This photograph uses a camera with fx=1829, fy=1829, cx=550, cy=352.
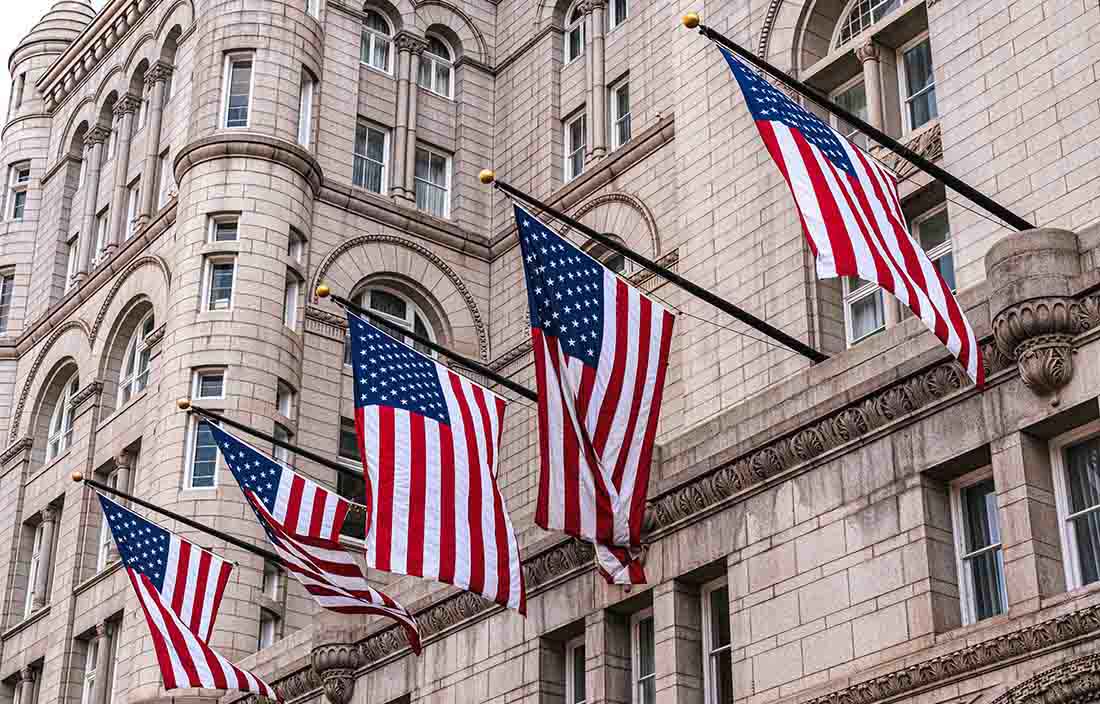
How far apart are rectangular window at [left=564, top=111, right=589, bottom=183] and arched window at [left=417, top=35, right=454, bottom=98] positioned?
5.26m

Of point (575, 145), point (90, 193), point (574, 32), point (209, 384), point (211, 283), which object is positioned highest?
point (574, 32)

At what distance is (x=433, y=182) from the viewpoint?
51.8 meters

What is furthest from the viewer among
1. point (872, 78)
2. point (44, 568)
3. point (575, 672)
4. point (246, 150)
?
point (44, 568)

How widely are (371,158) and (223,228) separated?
5934 millimetres

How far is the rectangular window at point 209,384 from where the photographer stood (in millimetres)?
44094

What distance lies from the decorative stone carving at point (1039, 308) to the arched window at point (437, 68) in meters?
32.0

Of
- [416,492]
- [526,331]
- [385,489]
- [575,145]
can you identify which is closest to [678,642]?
[416,492]

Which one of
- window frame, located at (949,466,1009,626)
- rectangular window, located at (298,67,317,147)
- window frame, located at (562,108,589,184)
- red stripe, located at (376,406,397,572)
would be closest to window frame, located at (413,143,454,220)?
rectangular window, located at (298,67,317,147)

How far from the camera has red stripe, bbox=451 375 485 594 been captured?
25922 mm

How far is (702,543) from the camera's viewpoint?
26.6 m

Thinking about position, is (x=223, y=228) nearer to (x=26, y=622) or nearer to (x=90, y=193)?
(x=90, y=193)

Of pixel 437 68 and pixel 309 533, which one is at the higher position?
pixel 437 68

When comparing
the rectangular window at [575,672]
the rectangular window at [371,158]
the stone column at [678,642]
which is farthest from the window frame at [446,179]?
the stone column at [678,642]

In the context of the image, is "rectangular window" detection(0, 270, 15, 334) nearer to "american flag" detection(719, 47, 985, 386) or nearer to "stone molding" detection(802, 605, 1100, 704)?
"american flag" detection(719, 47, 985, 386)
